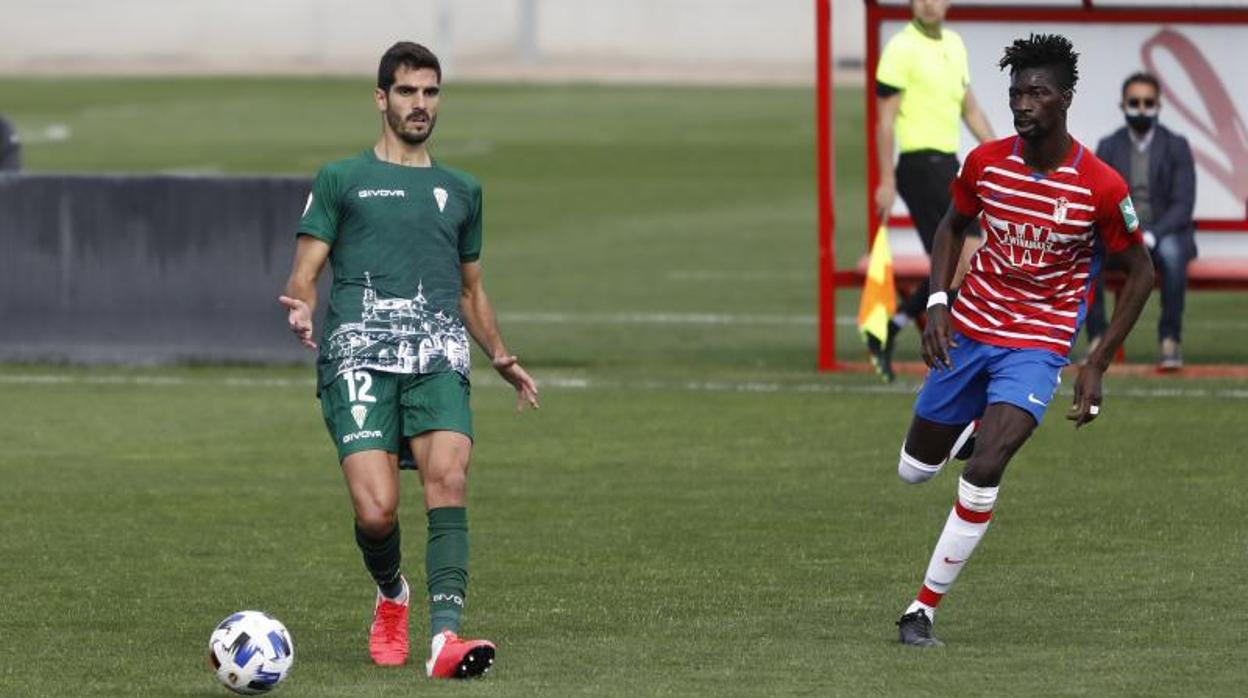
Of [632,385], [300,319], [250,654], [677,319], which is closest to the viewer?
[250,654]

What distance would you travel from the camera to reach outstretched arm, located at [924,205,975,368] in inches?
387

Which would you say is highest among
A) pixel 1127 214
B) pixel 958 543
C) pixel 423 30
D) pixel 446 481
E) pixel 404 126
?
pixel 404 126

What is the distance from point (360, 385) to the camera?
9258 millimetres

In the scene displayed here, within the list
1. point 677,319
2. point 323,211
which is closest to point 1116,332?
point 323,211

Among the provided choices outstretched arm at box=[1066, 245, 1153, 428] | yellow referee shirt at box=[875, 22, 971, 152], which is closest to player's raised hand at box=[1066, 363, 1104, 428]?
outstretched arm at box=[1066, 245, 1153, 428]

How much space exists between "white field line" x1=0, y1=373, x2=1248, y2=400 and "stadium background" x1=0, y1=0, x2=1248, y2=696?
0.15ft

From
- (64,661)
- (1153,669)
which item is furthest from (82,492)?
(1153,669)

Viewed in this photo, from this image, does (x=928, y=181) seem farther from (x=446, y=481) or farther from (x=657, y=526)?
(x=446, y=481)

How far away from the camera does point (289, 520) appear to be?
41.8 feet

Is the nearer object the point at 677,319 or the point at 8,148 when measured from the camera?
the point at 8,148

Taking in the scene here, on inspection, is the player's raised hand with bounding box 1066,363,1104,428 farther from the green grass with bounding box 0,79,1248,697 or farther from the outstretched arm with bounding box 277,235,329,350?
the outstretched arm with bounding box 277,235,329,350

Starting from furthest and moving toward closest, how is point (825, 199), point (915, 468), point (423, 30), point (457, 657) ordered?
point (423, 30)
point (825, 199)
point (915, 468)
point (457, 657)

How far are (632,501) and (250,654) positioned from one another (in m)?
4.73

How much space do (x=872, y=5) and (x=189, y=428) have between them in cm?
546
